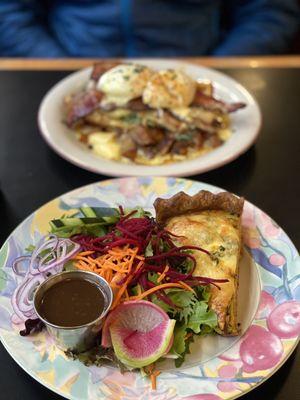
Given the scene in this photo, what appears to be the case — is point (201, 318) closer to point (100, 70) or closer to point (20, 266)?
point (20, 266)

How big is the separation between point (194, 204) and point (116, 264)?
1.10 ft

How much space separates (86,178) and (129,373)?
0.92m

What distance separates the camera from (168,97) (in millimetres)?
2211

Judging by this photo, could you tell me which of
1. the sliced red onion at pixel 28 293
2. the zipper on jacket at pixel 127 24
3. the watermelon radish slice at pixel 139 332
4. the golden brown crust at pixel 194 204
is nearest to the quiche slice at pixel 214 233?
the golden brown crust at pixel 194 204

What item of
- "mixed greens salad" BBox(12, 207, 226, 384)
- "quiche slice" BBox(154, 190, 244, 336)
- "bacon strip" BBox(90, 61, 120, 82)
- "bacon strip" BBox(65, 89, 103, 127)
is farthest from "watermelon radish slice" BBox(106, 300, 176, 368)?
"bacon strip" BBox(90, 61, 120, 82)

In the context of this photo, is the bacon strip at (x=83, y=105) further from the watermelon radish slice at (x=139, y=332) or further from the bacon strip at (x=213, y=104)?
the watermelon radish slice at (x=139, y=332)

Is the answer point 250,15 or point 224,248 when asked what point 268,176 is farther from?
point 250,15

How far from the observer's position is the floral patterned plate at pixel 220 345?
1266mm

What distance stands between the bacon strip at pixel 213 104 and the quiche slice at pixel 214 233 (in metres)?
0.68

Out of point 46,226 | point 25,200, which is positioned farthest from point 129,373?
point 25,200

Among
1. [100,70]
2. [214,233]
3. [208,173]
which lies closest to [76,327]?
[214,233]

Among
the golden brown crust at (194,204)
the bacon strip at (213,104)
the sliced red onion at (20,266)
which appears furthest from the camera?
the bacon strip at (213,104)

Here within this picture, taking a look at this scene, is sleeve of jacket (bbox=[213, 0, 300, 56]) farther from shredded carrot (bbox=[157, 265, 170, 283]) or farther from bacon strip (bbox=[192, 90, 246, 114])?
shredded carrot (bbox=[157, 265, 170, 283])

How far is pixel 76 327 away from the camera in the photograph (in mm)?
1274
